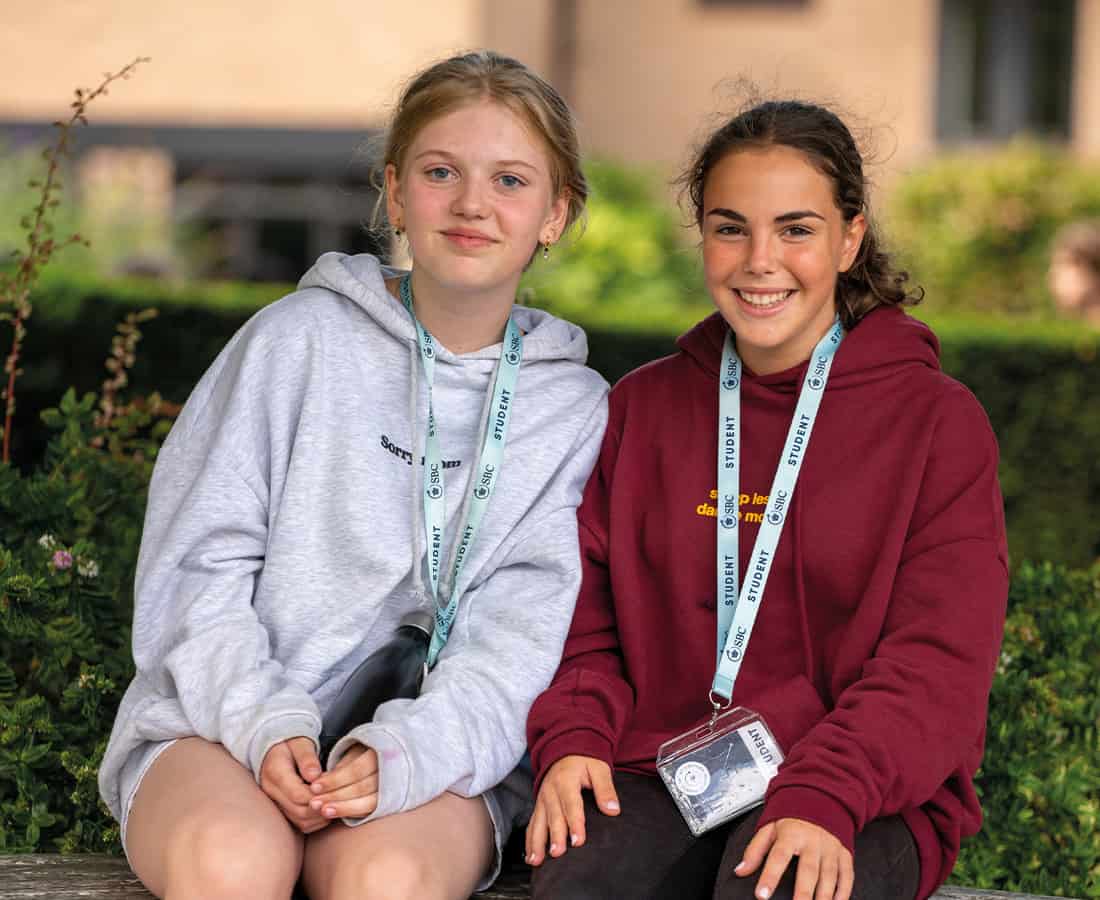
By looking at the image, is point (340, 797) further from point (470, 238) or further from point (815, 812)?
point (470, 238)

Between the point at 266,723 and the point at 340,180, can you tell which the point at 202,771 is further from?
the point at 340,180

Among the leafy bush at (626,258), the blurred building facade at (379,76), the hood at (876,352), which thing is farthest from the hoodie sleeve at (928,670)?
the blurred building facade at (379,76)

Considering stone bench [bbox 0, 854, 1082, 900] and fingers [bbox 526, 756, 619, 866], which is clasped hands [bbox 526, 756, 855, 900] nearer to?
fingers [bbox 526, 756, 619, 866]

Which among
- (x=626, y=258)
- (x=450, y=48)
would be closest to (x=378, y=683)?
(x=450, y=48)

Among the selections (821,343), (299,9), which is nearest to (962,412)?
(821,343)

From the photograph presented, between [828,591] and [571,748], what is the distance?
54 centimetres

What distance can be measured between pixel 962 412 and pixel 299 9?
1015 cm

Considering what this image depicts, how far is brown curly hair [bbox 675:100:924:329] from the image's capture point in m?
2.93

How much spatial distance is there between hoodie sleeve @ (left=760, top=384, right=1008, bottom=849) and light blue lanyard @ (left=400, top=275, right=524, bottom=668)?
28.0 inches

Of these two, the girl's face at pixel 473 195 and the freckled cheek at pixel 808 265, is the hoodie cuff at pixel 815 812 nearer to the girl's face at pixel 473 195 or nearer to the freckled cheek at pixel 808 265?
the freckled cheek at pixel 808 265

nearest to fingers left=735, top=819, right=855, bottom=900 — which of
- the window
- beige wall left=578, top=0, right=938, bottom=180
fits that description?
beige wall left=578, top=0, right=938, bottom=180

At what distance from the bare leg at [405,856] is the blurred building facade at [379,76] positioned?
837 cm

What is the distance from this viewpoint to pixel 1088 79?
14.2m

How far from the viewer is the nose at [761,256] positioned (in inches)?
114
